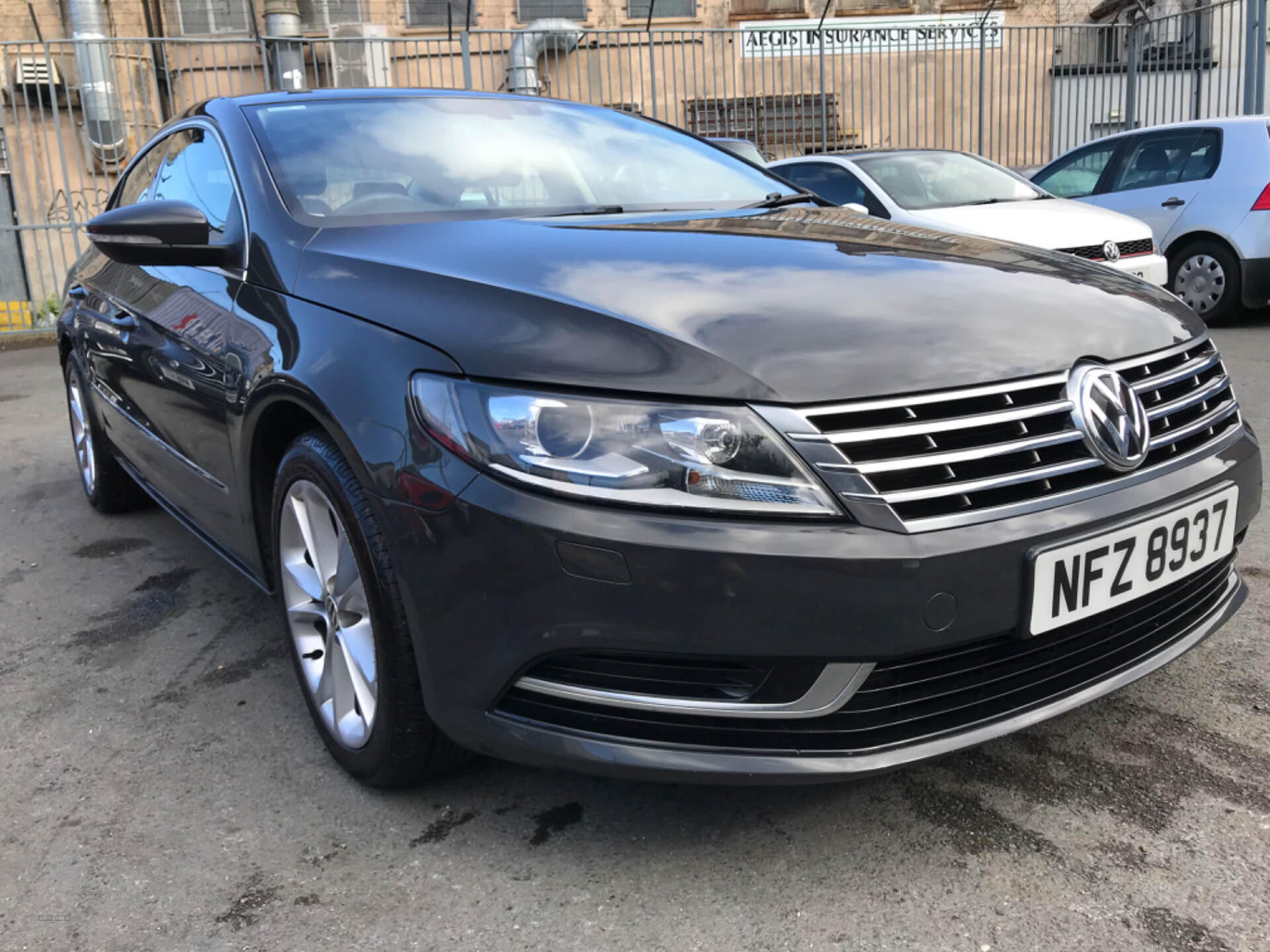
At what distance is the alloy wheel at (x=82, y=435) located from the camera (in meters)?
4.18

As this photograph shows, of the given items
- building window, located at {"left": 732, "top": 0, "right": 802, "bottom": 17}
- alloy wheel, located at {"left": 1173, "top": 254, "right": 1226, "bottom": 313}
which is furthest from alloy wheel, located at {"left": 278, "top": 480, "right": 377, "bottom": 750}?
building window, located at {"left": 732, "top": 0, "right": 802, "bottom": 17}

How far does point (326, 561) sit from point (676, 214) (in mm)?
1151

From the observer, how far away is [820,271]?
2.04m

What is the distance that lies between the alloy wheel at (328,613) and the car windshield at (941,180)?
224 inches

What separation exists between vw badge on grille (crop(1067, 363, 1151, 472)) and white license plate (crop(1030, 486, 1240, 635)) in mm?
116

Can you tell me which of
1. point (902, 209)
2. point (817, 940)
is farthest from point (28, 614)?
point (902, 209)

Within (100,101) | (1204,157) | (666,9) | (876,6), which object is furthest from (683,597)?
(876,6)

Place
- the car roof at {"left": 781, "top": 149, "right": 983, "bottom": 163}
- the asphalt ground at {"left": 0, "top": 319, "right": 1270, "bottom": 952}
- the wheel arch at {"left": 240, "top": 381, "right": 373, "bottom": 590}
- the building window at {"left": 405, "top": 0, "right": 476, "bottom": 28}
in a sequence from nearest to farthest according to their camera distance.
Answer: the asphalt ground at {"left": 0, "top": 319, "right": 1270, "bottom": 952} → the wheel arch at {"left": 240, "top": 381, "right": 373, "bottom": 590} → the car roof at {"left": 781, "top": 149, "right": 983, "bottom": 163} → the building window at {"left": 405, "top": 0, "right": 476, "bottom": 28}

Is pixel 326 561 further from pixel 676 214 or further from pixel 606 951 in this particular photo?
pixel 676 214

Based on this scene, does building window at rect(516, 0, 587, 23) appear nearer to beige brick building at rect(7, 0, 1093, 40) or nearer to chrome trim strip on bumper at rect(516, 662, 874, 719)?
beige brick building at rect(7, 0, 1093, 40)

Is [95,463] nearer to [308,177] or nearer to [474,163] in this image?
[308,177]

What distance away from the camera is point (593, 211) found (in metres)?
2.68

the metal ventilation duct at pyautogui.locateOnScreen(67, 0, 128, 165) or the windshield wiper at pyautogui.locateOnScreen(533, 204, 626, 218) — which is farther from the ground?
the metal ventilation duct at pyautogui.locateOnScreen(67, 0, 128, 165)

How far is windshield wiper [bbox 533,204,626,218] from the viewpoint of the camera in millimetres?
2586
